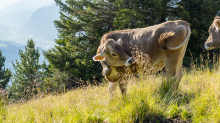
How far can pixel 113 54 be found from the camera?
408 centimetres

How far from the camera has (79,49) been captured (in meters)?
13.0

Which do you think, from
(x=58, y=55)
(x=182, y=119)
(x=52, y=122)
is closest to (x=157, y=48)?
(x=182, y=119)

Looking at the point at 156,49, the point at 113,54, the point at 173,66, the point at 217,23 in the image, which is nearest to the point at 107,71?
the point at 113,54

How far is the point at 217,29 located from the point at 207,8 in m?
7.82

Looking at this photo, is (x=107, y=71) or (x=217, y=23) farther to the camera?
(x=217, y=23)

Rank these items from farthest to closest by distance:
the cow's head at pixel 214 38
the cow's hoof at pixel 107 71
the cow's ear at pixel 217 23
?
the cow's head at pixel 214 38, the cow's ear at pixel 217 23, the cow's hoof at pixel 107 71

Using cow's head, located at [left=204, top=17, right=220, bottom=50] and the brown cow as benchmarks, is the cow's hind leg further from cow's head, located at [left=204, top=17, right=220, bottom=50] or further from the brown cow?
cow's head, located at [left=204, top=17, right=220, bottom=50]

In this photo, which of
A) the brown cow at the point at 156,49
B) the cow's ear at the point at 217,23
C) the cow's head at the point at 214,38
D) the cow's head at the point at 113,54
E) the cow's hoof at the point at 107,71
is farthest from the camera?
the cow's head at the point at 214,38

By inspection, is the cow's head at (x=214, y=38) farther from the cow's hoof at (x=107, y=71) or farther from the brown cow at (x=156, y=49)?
the cow's hoof at (x=107, y=71)

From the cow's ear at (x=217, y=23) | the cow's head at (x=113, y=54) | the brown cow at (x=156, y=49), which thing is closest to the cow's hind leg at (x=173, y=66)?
the brown cow at (x=156, y=49)

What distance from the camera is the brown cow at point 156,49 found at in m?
3.83

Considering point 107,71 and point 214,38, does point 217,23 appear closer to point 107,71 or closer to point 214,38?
point 214,38

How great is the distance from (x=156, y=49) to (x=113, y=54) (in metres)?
1.13

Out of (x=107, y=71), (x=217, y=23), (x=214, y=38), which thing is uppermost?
(x=217, y=23)
